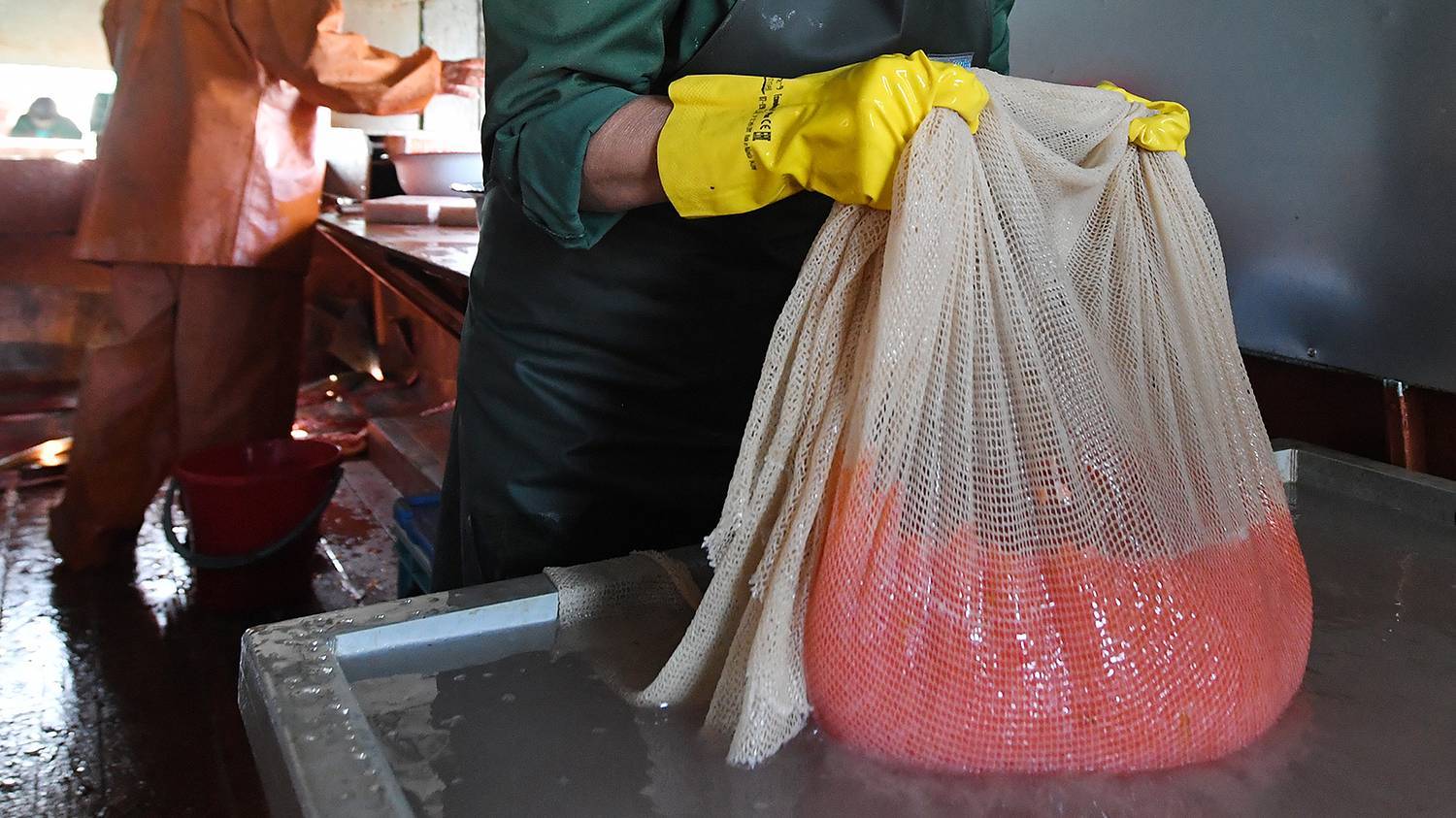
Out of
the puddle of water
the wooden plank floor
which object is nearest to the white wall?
the wooden plank floor

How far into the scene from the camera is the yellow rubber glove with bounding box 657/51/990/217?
0.63m

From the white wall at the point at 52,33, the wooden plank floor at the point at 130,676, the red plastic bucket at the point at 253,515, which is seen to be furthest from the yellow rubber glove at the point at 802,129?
the white wall at the point at 52,33

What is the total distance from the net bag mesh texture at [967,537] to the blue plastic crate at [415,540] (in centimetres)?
133

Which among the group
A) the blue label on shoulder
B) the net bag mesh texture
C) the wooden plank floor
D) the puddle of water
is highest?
the blue label on shoulder

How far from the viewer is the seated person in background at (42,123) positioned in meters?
6.39

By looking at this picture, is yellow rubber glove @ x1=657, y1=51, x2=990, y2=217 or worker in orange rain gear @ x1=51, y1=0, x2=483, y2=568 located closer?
yellow rubber glove @ x1=657, y1=51, x2=990, y2=217

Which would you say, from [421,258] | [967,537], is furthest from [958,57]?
[421,258]

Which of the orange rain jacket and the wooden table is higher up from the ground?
the orange rain jacket

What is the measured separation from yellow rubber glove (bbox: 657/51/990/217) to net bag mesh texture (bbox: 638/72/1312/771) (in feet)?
0.06

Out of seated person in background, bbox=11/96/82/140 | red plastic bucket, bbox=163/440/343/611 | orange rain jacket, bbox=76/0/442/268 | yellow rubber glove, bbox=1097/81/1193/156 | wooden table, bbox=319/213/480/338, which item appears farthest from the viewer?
seated person in background, bbox=11/96/82/140

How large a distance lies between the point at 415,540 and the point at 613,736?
1.39m

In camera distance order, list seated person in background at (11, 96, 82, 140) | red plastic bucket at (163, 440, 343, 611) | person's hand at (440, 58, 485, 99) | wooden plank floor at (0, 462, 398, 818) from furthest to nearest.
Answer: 1. seated person in background at (11, 96, 82, 140)
2. person's hand at (440, 58, 485, 99)
3. red plastic bucket at (163, 440, 343, 611)
4. wooden plank floor at (0, 462, 398, 818)

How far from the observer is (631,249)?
3.65ft

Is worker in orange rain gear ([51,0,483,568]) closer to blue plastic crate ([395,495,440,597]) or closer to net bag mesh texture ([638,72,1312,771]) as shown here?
blue plastic crate ([395,495,440,597])
